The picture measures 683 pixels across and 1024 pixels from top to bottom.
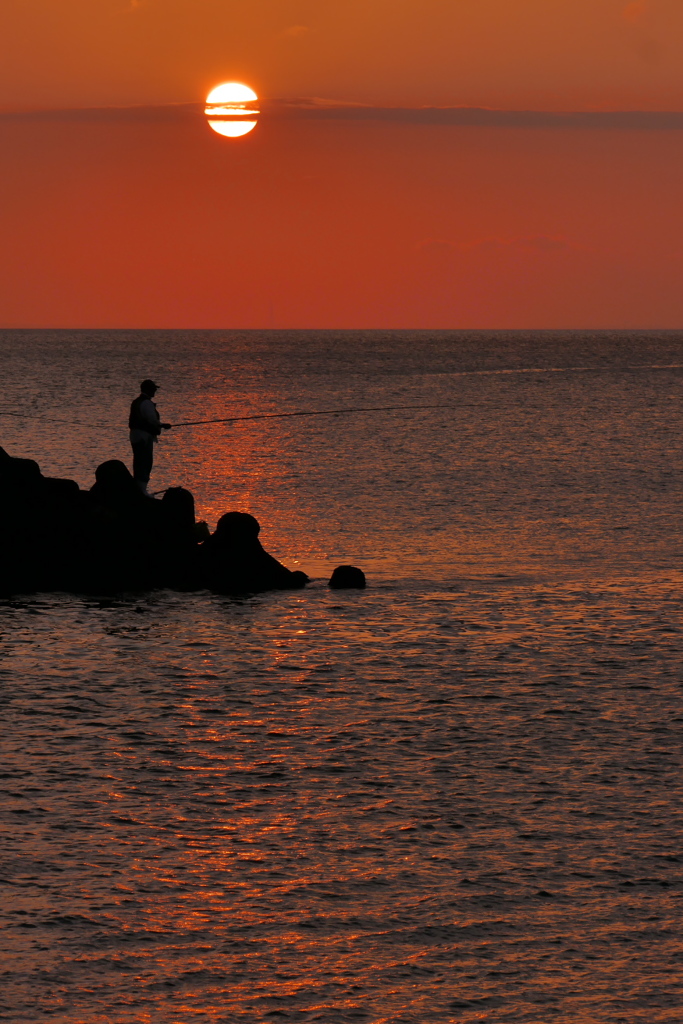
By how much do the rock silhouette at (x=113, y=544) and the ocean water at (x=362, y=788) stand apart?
0.65 metres

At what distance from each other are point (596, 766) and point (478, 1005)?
4.40 metres

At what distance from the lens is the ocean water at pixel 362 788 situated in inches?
322

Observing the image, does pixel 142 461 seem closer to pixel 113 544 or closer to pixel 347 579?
pixel 113 544

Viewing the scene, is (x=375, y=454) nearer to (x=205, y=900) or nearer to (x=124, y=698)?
(x=124, y=698)

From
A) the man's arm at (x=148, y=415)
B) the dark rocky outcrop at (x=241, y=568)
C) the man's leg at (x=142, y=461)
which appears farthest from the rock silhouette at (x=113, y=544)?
the man's arm at (x=148, y=415)

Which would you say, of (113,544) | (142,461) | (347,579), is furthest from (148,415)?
(347,579)

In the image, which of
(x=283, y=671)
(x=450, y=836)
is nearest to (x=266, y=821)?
(x=450, y=836)

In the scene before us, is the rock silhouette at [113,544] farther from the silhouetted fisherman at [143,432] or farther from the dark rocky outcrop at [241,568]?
the silhouetted fisherman at [143,432]

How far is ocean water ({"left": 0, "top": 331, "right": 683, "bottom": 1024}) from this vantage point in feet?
26.8

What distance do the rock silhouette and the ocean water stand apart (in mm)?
649

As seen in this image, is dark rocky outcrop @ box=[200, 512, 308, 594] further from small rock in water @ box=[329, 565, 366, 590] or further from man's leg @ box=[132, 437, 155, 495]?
man's leg @ box=[132, 437, 155, 495]

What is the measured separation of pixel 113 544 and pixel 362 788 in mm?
9520

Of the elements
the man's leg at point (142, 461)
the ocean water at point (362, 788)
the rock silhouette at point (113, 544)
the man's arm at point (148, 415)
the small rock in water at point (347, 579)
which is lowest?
the ocean water at point (362, 788)

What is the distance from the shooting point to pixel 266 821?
10.6m
